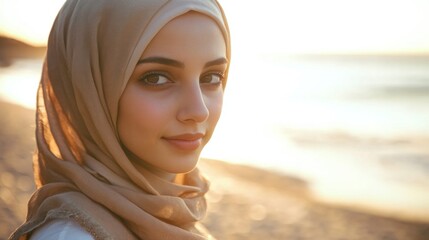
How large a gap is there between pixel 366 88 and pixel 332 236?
46.0 ft

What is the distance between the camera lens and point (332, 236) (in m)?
5.45

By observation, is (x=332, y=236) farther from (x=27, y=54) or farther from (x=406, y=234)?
(x=27, y=54)

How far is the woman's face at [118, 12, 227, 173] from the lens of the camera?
1.70 meters

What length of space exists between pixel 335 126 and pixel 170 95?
35.6ft

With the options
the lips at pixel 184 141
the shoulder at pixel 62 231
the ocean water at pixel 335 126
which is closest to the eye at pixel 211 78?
the lips at pixel 184 141

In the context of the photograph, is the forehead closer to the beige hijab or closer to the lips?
the beige hijab

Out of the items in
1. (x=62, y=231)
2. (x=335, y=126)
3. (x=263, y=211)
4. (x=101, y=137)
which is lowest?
(x=62, y=231)

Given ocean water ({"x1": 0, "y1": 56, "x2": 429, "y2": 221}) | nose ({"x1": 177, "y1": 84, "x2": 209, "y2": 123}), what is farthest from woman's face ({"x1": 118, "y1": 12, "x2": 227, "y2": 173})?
ocean water ({"x1": 0, "y1": 56, "x2": 429, "y2": 221})

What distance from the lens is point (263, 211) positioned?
5.80 m

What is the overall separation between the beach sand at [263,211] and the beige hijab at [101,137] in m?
3.23

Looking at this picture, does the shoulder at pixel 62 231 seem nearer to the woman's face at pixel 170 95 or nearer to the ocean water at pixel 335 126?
the woman's face at pixel 170 95

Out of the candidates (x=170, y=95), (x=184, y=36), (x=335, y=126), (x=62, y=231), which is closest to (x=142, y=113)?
(x=170, y=95)

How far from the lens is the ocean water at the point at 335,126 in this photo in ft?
24.4

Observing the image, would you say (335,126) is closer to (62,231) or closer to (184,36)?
(184,36)
